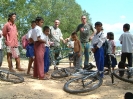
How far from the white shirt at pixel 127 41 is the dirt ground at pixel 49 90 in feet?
4.08

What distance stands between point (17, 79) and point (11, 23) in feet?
6.96

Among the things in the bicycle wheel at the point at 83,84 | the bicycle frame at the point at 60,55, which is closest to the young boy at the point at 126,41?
the bicycle wheel at the point at 83,84

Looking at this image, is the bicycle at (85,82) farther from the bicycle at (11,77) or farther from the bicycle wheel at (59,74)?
the bicycle at (11,77)

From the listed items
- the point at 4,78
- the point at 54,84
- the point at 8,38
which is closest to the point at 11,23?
the point at 8,38

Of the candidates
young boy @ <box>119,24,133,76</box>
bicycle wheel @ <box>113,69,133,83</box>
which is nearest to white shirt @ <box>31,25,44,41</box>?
bicycle wheel @ <box>113,69,133,83</box>

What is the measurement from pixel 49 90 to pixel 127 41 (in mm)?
3052

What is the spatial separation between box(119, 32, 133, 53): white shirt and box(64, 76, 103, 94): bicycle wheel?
192 centimetres

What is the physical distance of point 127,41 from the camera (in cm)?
738

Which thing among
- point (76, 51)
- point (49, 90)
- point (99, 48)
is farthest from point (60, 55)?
point (49, 90)

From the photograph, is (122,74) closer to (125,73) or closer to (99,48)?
(125,73)

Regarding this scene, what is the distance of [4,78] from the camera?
650cm

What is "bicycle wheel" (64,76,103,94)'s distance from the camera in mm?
5453

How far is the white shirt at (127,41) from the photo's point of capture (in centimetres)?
736

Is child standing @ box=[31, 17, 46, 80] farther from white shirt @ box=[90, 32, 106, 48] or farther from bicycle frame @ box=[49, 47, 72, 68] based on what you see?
white shirt @ box=[90, 32, 106, 48]
